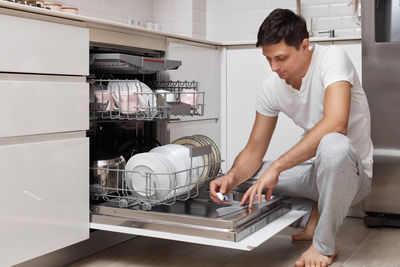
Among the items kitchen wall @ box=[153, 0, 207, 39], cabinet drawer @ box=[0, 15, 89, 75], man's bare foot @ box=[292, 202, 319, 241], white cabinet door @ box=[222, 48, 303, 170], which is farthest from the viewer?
kitchen wall @ box=[153, 0, 207, 39]

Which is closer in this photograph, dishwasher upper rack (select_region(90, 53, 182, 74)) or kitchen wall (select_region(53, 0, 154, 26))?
dishwasher upper rack (select_region(90, 53, 182, 74))

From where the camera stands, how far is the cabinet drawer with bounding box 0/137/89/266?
176 centimetres

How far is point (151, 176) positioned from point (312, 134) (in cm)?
61

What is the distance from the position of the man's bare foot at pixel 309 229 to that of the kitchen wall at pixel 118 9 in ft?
5.73

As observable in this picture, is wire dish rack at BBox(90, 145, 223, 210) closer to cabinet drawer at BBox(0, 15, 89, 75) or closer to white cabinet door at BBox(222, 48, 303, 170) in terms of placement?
cabinet drawer at BBox(0, 15, 89, 75)

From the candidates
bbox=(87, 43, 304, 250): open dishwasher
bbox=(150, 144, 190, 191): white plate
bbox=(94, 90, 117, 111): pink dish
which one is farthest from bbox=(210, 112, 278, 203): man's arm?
bbox=(94, 90, 117, 111): pink dish

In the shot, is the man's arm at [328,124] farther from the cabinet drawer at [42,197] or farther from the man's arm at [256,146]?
the cabinet drawer at [42,197]

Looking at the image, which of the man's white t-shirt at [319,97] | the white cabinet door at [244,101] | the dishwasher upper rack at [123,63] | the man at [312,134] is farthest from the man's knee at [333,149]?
the white cabinet door at [244,101]

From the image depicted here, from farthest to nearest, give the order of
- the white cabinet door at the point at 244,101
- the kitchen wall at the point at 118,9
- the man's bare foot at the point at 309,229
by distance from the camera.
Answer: the kitchen wall at the point at 118,9 < the white cabinet door at the point at 244,101 < the man's bare foot at the point at 309,229

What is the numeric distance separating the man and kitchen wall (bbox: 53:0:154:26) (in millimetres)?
1450

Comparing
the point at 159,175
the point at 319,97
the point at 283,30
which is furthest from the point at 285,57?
the point at 159,175

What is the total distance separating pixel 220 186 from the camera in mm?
2191

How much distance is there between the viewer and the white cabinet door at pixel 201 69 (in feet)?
8.63

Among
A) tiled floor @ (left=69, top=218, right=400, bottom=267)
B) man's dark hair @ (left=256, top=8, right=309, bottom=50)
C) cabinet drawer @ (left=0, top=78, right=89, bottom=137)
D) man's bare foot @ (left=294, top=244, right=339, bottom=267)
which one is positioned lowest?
tiled floor @ (left=69, top=218, right=400, bottom=267)
